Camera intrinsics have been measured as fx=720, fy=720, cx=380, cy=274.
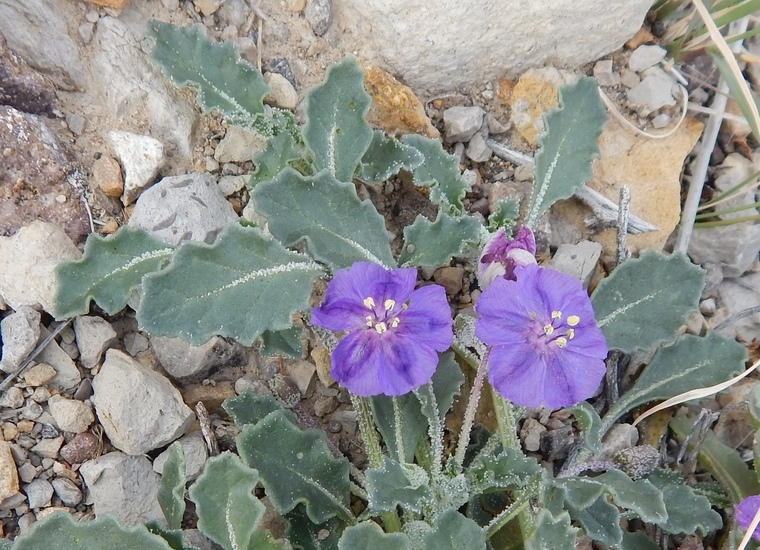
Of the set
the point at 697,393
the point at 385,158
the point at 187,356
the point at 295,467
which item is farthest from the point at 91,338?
the point at 697,393

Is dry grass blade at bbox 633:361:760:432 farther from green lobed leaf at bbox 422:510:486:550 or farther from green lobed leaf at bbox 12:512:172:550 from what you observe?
green lobed leaf at bbox 12:512:172:550

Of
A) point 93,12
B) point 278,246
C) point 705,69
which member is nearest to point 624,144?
point 705,69

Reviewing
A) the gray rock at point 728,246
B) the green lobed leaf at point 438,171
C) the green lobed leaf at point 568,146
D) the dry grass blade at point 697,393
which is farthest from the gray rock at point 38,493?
the gray rock at point 728,246

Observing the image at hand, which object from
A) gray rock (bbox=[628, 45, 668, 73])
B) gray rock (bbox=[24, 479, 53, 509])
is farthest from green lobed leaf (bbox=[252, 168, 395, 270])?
gray rock (bbox=[628, 45, 668, 73])

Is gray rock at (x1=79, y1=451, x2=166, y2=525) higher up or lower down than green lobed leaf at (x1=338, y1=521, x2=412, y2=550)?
lower down

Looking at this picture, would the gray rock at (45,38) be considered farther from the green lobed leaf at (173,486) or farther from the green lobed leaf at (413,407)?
the green lobed leaf at (413,407)

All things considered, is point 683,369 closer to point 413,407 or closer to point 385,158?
point 413,407
